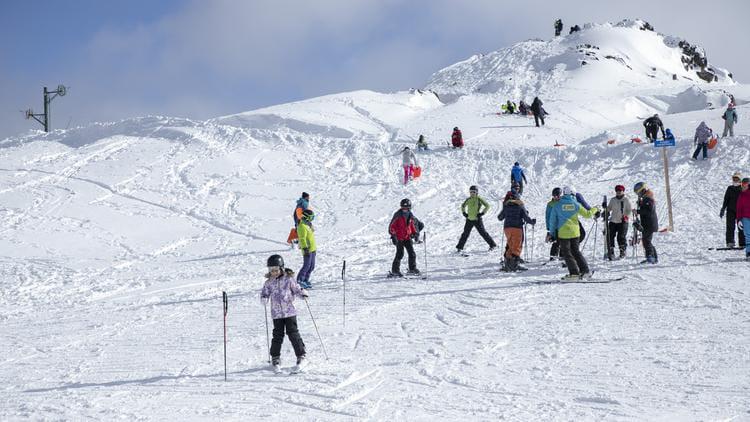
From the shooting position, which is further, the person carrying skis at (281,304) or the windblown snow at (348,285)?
the person carrying skis at (281,304)

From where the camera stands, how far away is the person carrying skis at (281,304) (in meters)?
7.15

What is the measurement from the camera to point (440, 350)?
7508 mm

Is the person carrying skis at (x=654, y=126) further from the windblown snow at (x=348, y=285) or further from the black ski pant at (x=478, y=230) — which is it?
the black ski pant at (x=478, y=230)

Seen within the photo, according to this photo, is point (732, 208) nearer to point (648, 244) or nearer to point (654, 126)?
point (648, 244)

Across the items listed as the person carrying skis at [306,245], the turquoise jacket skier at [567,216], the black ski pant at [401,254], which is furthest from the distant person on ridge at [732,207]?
the person carrying skis at [306,245]

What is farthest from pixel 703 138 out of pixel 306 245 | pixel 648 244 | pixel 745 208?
pixel 306 245

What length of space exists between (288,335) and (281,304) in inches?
14.5

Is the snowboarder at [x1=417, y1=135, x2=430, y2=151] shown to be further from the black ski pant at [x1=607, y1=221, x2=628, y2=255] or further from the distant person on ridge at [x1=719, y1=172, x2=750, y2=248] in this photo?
the distant person on ridge at [x1=719, y1=172, x2=750, y2=248]

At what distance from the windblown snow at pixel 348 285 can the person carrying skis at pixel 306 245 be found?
57 centimetres

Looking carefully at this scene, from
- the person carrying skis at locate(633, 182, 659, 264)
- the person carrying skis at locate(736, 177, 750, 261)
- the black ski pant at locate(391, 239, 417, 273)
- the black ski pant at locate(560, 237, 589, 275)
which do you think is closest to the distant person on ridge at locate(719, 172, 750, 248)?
the person carrying skis at locate(736, 177, 750, 261)

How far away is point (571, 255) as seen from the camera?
1102 centimetres

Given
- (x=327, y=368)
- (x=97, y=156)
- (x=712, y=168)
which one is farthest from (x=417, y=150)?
(x=327, y=368)

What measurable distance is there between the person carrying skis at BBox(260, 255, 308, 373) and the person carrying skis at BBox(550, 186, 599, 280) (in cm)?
551

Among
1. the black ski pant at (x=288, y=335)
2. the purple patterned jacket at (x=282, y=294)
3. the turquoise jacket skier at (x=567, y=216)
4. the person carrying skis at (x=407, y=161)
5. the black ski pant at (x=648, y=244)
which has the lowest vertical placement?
the black ski pant at (x=288, y=335)
